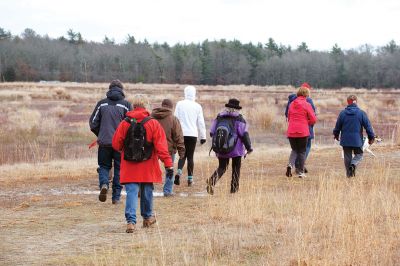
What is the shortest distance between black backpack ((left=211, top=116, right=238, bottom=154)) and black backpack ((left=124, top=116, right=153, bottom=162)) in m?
2.70

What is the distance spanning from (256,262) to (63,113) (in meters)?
27.3

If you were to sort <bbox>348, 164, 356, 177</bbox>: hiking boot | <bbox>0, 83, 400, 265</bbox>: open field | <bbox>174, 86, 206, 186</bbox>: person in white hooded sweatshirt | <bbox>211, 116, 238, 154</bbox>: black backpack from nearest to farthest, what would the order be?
1. <bbox>0, 83, 400, 265</bbox>: open field
2. <bbox>211, 116, 238, 154</bbox>: black backpack
3. <bbox>174, 86, 206, 186</bbox>: person in white hooded sweatshirt
4. <bbox>348, 164, 356, 177</bbox>: hiking boot

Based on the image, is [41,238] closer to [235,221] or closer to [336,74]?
[235,221]

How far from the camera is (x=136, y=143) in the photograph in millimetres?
7578

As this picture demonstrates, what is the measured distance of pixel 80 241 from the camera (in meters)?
7.47

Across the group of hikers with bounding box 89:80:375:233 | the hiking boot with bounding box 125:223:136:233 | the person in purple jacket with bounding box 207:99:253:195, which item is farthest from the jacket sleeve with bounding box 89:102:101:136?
the hiking boot with bounding box 125:223:136:233

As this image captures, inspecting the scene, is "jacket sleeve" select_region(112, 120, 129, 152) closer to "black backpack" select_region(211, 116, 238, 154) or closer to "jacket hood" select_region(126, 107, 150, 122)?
"jacket hood" select_region(126, 107, 150, 122)

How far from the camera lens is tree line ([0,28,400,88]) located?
96.5m

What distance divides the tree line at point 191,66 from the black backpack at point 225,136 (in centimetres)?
8483

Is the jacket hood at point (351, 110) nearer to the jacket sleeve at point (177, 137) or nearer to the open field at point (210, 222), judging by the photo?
the open field at point (210, 222)

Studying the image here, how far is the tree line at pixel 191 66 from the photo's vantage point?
3799 inches

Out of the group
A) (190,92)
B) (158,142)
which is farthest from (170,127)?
(158,142)

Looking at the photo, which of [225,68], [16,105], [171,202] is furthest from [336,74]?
[171,202]

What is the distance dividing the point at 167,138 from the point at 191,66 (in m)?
93.5
